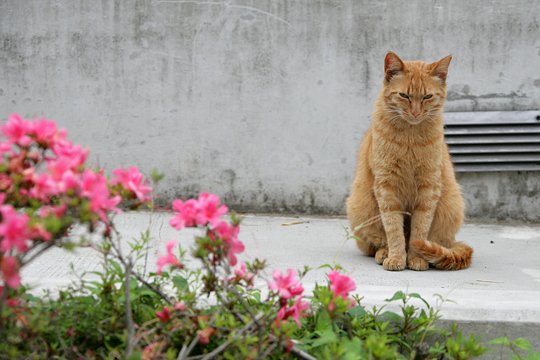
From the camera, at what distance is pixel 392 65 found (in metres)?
3.56

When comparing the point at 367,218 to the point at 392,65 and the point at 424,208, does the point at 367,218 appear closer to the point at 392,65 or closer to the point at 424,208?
the point at 424,208

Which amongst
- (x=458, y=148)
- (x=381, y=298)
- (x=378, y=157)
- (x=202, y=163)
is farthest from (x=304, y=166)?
(x=381, y=298)

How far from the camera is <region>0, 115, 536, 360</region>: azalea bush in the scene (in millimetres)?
1419

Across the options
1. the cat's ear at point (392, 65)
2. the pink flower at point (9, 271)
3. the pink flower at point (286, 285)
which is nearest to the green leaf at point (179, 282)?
the pink flower at point (286, 285)

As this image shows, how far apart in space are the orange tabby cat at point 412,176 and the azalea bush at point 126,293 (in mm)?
1326

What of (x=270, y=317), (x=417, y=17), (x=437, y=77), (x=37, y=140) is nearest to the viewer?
(x=37, y=140)

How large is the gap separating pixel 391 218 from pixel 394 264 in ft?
0.75

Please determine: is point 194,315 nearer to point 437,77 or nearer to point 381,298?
point 381,298

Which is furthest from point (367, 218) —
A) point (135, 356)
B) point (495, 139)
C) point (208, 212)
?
point (135, 356)

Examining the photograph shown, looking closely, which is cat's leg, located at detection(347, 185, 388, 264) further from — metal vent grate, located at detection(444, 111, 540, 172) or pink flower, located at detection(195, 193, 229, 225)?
pink flower, located at detection(195, 193, 229, 225)

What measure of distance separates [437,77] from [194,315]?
7.07 feet

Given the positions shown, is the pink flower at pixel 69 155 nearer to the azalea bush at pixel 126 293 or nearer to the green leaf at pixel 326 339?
the azalea bush at pixel 126 293

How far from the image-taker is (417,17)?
17.1ft

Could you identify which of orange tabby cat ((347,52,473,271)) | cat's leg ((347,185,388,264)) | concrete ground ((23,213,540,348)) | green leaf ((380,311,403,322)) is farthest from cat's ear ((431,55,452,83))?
green leaf ((380,311,403,322))
